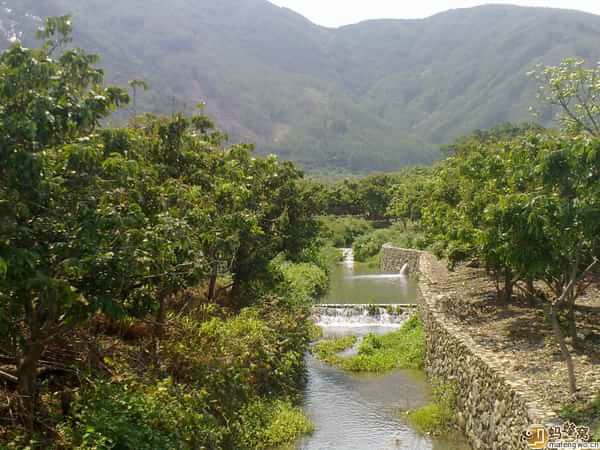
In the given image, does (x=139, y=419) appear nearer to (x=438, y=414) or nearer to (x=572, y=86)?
(x=438, y=414)

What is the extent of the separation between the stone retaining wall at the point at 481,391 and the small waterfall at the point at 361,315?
6263 mm

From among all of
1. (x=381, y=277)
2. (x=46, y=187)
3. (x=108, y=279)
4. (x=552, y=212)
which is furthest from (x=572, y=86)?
(x=381, y=277)

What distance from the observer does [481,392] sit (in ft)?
34.9

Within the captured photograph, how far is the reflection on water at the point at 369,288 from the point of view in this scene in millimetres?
28031

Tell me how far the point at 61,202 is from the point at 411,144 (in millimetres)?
179790

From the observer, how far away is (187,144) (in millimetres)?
12039

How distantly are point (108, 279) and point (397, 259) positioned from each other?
106ft

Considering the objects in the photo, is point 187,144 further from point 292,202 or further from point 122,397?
point 292,202

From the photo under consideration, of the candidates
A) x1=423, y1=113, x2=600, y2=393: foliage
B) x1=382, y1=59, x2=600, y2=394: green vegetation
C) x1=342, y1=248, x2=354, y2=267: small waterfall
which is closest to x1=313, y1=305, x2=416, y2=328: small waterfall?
x1=382, y1=59, x2=600, y2=394: green vegetation

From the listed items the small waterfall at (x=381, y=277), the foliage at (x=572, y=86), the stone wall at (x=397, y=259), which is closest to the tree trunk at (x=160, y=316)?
the foliage at (x=572, y=86)

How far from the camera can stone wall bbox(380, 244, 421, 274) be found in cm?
3419

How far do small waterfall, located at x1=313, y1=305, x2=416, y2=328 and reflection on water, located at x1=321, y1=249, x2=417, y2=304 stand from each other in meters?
3.74

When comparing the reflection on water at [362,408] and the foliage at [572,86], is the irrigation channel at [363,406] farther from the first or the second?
the foliage at [572,86]

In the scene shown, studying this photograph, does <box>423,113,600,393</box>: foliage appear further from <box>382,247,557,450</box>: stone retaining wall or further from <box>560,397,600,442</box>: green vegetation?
<box>382,247,557,450</box>: stone retaining wall
